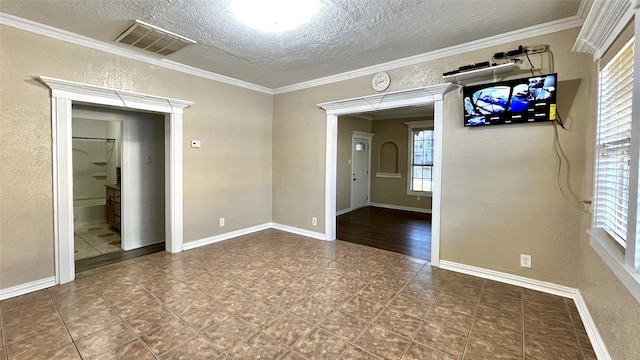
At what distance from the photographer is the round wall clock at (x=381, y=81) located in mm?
3862

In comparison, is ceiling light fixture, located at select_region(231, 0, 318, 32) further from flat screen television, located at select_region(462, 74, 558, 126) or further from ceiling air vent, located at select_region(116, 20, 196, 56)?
flat screen television, located at select_region(462, 74, 558, 126)

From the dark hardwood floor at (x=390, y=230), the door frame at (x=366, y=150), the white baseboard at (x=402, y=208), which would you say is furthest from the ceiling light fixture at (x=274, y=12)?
the white baseboard at (x=402, y=208)

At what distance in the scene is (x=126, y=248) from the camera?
427 cm

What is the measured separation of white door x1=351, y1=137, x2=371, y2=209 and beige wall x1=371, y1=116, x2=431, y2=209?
261 millimetres

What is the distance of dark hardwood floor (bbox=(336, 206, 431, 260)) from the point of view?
173 inches

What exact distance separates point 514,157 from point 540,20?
129cm

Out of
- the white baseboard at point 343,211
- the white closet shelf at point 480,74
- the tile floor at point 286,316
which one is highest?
the white closet shelf at point 480,74

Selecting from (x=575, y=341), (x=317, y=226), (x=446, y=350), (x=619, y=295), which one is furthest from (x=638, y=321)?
(x=317, y=226)

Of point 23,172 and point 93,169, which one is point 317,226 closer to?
point 23,172

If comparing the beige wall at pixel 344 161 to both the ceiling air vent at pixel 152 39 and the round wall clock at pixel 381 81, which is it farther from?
the ceiling air vent at pixel 152 39

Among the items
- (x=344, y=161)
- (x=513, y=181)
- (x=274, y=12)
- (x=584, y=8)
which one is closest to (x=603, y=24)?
(x=584, y=8)

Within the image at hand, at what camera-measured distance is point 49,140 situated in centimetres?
292

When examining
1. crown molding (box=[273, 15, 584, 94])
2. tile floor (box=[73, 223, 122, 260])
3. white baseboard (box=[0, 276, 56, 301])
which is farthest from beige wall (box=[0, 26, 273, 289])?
crown molding (box=[273, 15, 584, 94])

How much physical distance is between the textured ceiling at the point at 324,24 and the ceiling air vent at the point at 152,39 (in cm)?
7
